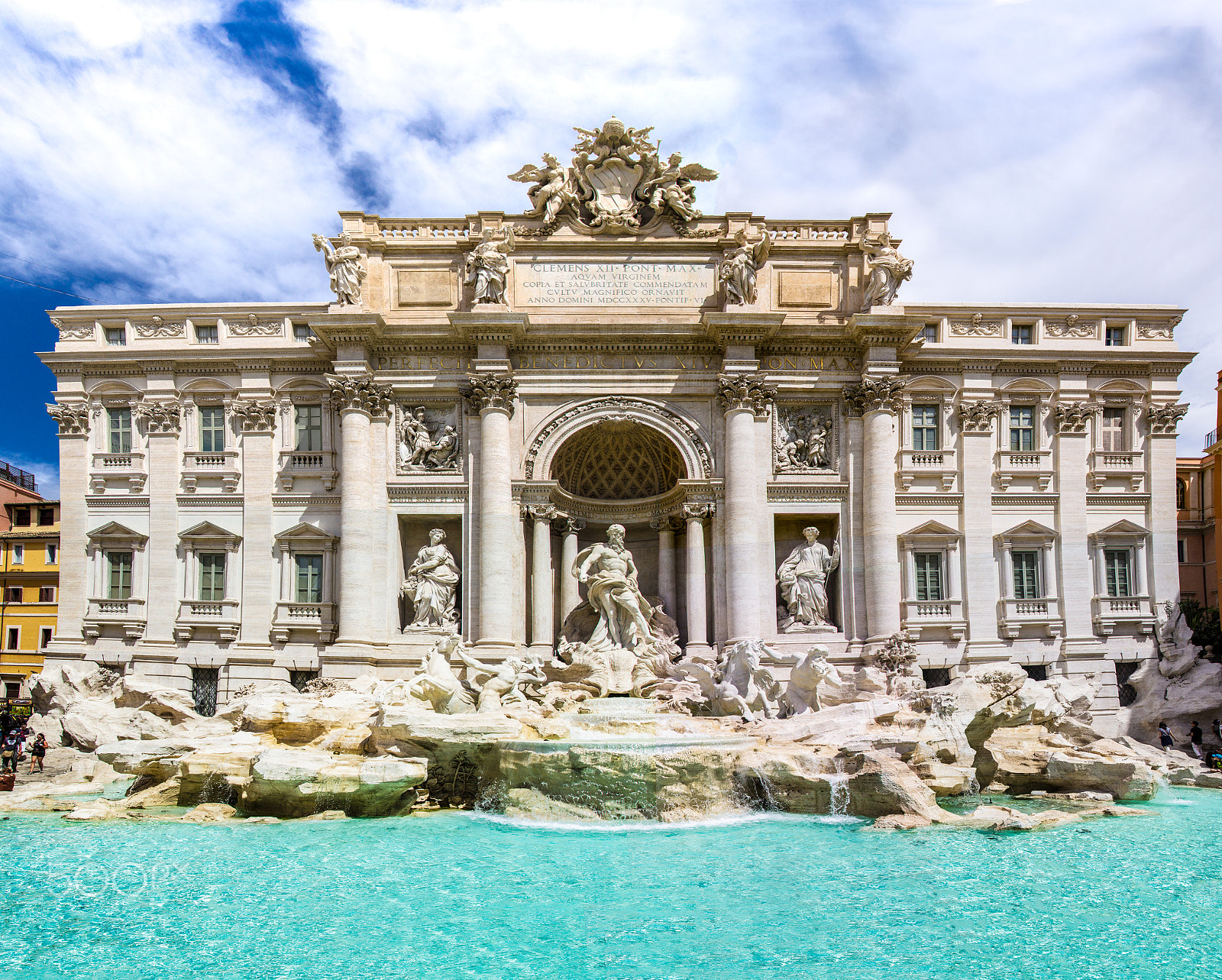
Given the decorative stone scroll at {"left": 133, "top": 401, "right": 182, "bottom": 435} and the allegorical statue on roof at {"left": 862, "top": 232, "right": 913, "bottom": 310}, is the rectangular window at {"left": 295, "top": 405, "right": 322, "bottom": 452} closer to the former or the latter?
the decorative stone scroll at {"left": 133, "top": 401, "right": 182, "bottom": 435}

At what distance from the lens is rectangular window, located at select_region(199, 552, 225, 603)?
25.9m

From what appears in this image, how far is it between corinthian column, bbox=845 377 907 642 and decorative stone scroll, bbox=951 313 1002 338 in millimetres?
3017

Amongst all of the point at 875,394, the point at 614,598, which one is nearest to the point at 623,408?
the point at 614,598

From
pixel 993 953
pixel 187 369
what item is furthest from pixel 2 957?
pixel 187 369

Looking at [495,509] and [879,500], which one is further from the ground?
[879,500]

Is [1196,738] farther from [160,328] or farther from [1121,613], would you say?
[160,328]

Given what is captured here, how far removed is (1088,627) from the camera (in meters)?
25.5

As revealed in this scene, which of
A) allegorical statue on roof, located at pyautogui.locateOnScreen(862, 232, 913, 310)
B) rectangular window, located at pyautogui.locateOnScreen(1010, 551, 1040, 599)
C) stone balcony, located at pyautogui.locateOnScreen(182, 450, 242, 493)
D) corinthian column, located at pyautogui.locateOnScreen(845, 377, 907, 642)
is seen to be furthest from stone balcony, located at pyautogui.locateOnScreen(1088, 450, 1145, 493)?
stone balcony, located at pyautogui.locateOnScreen(182, 450, 242, 493)

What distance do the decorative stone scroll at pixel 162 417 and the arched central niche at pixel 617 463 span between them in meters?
11.3

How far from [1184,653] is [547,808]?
19.5 m

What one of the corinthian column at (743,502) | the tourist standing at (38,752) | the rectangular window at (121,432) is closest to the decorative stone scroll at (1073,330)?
the corinthian column at (743,502)

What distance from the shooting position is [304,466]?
85.0 ft

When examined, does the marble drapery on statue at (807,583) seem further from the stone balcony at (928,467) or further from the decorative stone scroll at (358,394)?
the decorative stone scroll at (358,394)

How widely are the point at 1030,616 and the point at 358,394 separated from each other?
790 inches
